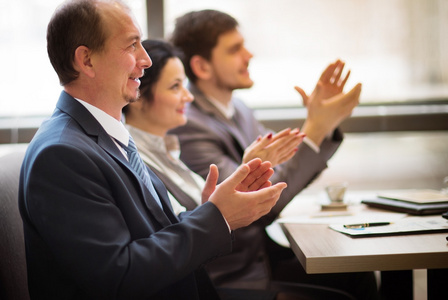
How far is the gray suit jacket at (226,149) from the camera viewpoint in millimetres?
1805

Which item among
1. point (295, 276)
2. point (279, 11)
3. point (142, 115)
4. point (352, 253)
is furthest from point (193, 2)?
point (352, 253)

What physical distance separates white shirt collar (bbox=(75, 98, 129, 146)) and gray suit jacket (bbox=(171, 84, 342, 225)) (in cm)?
71

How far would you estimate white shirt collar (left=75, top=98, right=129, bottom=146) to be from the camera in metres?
1.14

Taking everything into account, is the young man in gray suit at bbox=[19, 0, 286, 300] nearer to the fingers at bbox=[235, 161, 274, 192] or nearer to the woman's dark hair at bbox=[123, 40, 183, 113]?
the fingers at bbox=[235, 161, 274, 192]

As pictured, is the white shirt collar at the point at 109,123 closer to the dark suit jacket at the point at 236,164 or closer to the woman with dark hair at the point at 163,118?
the woman with dark hair at the point at 163,118

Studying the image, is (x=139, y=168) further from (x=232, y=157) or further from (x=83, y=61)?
(x=232, y=157)

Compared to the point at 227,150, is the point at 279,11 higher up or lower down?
higher up

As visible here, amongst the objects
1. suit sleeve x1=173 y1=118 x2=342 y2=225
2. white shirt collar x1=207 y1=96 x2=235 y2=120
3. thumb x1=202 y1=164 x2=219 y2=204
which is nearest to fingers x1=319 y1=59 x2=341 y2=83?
suit sleeve x1=173 y1=118 x2=342 y2=225

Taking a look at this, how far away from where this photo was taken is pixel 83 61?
1118 millimetres

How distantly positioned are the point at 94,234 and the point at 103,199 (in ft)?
0.25

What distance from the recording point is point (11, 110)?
2777 millimetres

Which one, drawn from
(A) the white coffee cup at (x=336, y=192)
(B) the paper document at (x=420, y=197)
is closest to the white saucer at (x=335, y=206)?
(A) the white coffee cup at (x=336, y=192)

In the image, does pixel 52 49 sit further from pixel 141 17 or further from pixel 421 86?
pixel 421 86

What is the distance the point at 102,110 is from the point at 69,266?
0.37 m
